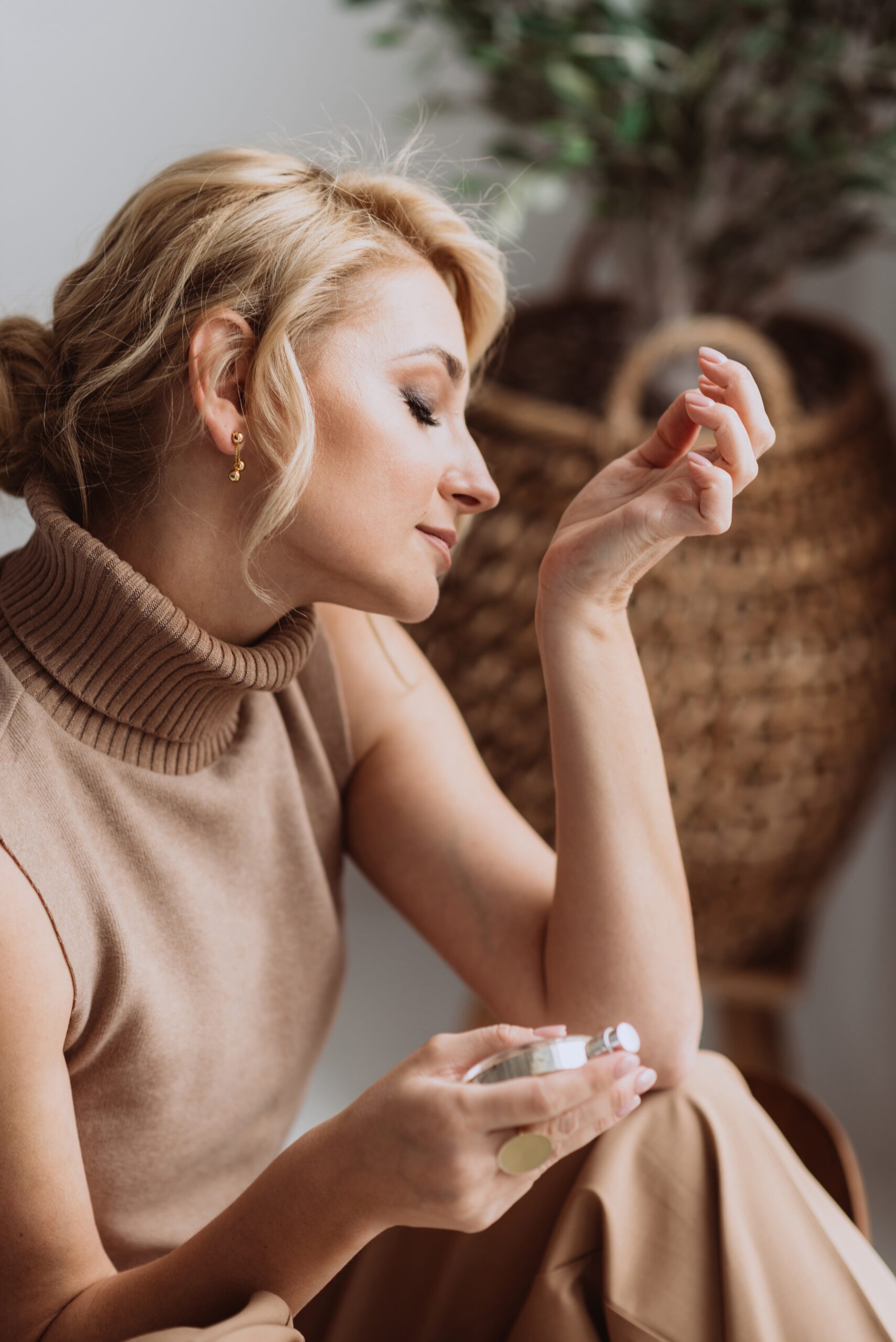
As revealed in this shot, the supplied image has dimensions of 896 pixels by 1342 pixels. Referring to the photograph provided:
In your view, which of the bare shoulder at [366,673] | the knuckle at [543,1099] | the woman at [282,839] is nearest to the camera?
the knuckle at [543,1099]

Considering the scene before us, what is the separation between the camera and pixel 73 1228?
71 cm

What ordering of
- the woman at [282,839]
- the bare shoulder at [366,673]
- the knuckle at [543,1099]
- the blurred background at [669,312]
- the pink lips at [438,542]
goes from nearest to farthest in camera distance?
1. the knuckle at [543,1099]
2. the woman at [282,839]
3. the pink lips at [438,542]
4. the bare shoulder at [366,673]
5. the blurred background at [669,312]

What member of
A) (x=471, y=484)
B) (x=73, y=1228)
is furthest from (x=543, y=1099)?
(x=471, y=484)

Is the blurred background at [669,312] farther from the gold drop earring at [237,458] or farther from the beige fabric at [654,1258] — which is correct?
the beige fabric at [654,1258]

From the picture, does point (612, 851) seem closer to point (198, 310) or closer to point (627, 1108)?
point (627, 1108)

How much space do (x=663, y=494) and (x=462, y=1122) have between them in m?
0.41

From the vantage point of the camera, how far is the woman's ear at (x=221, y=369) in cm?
77

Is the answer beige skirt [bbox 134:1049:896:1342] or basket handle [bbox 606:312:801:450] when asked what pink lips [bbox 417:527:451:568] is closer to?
beige skirt [bbox 134:1049:896:1342]

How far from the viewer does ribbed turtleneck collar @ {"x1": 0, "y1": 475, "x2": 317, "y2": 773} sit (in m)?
0.76

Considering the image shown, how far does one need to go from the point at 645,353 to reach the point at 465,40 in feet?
1.35

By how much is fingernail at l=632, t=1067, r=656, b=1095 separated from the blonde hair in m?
0.35

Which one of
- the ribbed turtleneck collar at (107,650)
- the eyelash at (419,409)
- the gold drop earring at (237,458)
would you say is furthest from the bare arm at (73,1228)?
the eyelash at (419,409)

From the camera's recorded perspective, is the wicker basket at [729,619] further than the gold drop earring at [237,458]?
Yes

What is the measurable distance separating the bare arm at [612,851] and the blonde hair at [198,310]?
219mm
